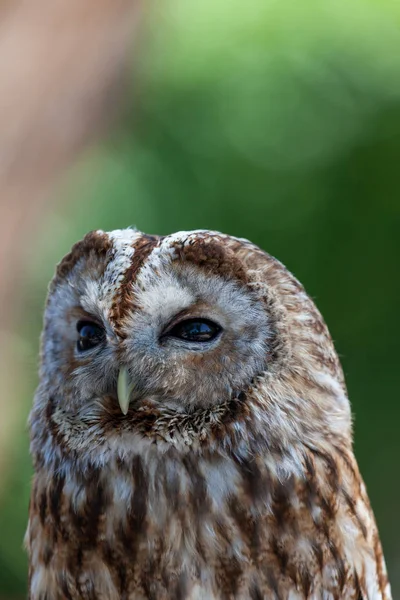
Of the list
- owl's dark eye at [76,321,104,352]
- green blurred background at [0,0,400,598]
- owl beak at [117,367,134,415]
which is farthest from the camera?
green blurred background at [0,0,400,598]

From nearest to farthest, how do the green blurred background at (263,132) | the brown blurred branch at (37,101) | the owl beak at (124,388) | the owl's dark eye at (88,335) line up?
the owl beak at (124,388)
the owl's dark eye at (88,335)
the brown blurred branch at (37,101)
the green blurred background at (263,132)

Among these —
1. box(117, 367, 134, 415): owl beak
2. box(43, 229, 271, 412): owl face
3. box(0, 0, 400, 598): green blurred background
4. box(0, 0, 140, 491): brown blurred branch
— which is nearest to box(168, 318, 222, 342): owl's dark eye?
box(43, 229, 271, 412): owl face

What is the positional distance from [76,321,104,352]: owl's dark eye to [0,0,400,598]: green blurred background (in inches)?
122

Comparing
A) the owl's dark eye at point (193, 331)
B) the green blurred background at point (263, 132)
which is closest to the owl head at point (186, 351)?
the owl's dark eye at point (193, 331)

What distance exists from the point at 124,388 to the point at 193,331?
0.54 ft

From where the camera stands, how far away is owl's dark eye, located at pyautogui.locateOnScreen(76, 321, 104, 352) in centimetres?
155

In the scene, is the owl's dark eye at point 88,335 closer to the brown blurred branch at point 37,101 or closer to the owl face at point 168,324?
the owl face at point 168,324

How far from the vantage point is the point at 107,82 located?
15.5 ft

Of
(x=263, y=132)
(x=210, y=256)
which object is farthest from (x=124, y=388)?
(x=263, y=132)

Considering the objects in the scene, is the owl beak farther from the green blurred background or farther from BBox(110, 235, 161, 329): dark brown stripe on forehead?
the green blurred background

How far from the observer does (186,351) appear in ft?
4.83

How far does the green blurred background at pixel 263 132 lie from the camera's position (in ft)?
16.2

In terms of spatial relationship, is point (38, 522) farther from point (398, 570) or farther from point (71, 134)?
point (398, 570)

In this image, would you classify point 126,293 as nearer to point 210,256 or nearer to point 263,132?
point 210,256
